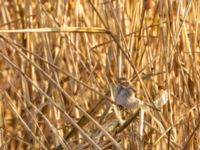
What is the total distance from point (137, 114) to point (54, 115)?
0.54 metres

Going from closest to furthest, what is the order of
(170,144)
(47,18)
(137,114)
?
(137,114) < (170,144) < (47,18)

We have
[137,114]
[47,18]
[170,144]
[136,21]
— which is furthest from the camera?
[47,18]

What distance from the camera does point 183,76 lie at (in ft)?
4.20

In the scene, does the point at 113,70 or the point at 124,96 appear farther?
the point at 113,70

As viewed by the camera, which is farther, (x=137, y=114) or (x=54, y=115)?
(x=54, y=115)

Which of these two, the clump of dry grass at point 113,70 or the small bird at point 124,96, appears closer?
the small bird at point 124,96

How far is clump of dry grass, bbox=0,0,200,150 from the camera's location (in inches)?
44.4

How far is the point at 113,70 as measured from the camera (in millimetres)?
1418

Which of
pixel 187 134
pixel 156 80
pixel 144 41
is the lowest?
pixel 187 134

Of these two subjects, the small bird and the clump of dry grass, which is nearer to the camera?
the small bird

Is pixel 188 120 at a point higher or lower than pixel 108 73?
lower

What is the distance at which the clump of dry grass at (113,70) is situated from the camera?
1.13m

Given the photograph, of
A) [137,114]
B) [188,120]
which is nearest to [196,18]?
[188,120]

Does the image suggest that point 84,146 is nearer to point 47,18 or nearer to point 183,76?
point 183,76
